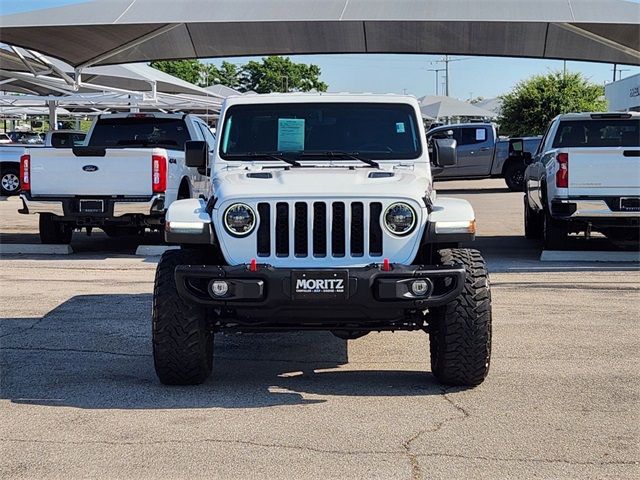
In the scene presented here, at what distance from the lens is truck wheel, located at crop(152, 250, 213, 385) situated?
234 inches

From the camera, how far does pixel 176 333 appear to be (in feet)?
19.5

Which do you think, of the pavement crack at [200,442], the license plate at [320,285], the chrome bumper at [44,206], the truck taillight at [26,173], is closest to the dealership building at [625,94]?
the chrome bumper at [44,206]

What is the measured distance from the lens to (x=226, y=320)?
241 inches

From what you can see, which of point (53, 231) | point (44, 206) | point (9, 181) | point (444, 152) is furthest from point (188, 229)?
point (9, 181)

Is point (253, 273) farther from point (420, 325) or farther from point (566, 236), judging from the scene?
point (566, 236)

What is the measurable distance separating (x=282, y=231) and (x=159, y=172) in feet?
23.2

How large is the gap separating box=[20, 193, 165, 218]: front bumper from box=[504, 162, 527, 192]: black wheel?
52.5ft

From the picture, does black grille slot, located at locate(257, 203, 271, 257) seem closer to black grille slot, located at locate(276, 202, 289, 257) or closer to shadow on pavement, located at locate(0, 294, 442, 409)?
black grille slot, located at locate(276, 202, 289, 257)

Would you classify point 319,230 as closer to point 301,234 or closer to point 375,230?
point 301,234

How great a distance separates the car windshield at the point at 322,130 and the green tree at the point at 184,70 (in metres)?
85.5

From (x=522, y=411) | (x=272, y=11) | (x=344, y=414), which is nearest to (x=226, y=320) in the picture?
(x=344, y=414)

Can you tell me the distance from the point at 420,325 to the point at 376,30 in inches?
523

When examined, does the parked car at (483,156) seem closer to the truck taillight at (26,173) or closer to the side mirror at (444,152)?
the truck taillight at (26,173)

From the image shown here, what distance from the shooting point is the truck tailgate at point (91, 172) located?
12844mm
